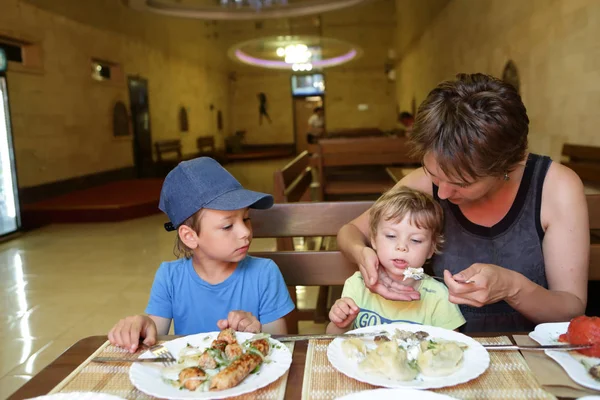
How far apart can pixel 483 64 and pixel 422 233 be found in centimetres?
663

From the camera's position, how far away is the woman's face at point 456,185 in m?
1.31

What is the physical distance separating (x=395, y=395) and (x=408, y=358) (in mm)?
148

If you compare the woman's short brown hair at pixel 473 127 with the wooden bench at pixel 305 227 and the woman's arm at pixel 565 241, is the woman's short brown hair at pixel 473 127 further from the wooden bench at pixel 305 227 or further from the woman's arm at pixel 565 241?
the wooden bench at pixel 305 227

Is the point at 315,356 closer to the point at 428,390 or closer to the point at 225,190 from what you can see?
the point at 428,390

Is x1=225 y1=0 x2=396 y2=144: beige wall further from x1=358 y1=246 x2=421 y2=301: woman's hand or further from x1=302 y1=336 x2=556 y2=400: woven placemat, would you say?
x1=302 y1=336 x2=556 y2=400: woven placemat

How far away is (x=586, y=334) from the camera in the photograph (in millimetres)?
987

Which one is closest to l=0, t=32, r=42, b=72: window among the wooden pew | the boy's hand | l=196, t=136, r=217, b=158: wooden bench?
the wooden pew

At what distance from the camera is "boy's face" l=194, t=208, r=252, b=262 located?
57.8 inches

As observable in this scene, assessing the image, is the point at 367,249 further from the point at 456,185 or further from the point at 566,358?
the point at 566,358

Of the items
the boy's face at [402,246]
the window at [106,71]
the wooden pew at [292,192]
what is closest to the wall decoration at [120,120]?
the window at [106,71]

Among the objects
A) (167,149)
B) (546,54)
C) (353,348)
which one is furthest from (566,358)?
(167,149)

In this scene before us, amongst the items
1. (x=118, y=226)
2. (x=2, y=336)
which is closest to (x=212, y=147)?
(x=118, y=226)

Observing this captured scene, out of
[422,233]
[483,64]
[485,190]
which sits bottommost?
[422,233]

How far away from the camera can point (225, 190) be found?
149 cm
